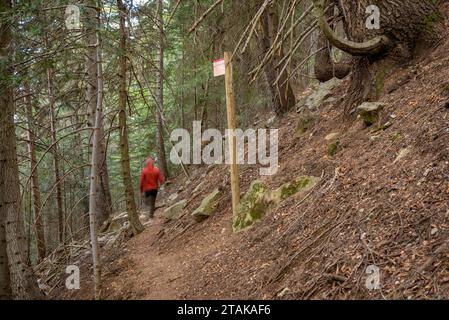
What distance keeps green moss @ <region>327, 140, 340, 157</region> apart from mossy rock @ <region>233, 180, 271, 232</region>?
1239 mm

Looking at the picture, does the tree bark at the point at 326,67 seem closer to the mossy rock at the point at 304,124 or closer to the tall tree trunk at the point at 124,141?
the mossy rock at the point at 304,124

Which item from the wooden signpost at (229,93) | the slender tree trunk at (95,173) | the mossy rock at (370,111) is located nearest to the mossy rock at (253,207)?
the wooden signpost at (229,93)

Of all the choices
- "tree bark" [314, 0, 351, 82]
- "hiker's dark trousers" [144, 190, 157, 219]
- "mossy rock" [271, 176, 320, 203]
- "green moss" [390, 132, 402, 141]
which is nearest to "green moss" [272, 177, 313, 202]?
"mossy rock" [271, 176, 320, 203]

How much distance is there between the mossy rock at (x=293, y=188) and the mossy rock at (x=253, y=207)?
187mm

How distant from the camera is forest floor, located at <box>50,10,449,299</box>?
319 centimetres

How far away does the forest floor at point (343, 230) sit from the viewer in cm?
319

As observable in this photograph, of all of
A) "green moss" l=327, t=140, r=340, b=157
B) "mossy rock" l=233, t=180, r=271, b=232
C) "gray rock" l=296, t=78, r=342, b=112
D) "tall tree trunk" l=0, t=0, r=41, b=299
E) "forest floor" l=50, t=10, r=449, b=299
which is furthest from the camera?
"gray rock" l=296, t=78, r=342, b=112

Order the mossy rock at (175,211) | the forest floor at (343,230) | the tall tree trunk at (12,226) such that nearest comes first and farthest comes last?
the forest floor at (343,230) < the tall tree trunk at (12,226) < the mossy rock at (175,211)

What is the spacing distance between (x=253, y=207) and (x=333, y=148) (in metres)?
1.68

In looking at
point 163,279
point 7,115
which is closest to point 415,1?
point 163,279

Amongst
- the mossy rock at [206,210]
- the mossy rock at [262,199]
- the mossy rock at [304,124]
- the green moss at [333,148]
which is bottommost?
the mossy rock at [206,210]

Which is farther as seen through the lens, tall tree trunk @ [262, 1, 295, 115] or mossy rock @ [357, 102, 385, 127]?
tall tree trunk @ [262, 1, 295, 115]

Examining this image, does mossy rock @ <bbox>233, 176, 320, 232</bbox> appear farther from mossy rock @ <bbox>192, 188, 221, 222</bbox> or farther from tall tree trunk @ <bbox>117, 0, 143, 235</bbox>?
tall tree trunk @ <bbox>117, 0, 143, 235</bbox>

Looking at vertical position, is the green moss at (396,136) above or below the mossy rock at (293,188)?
above
